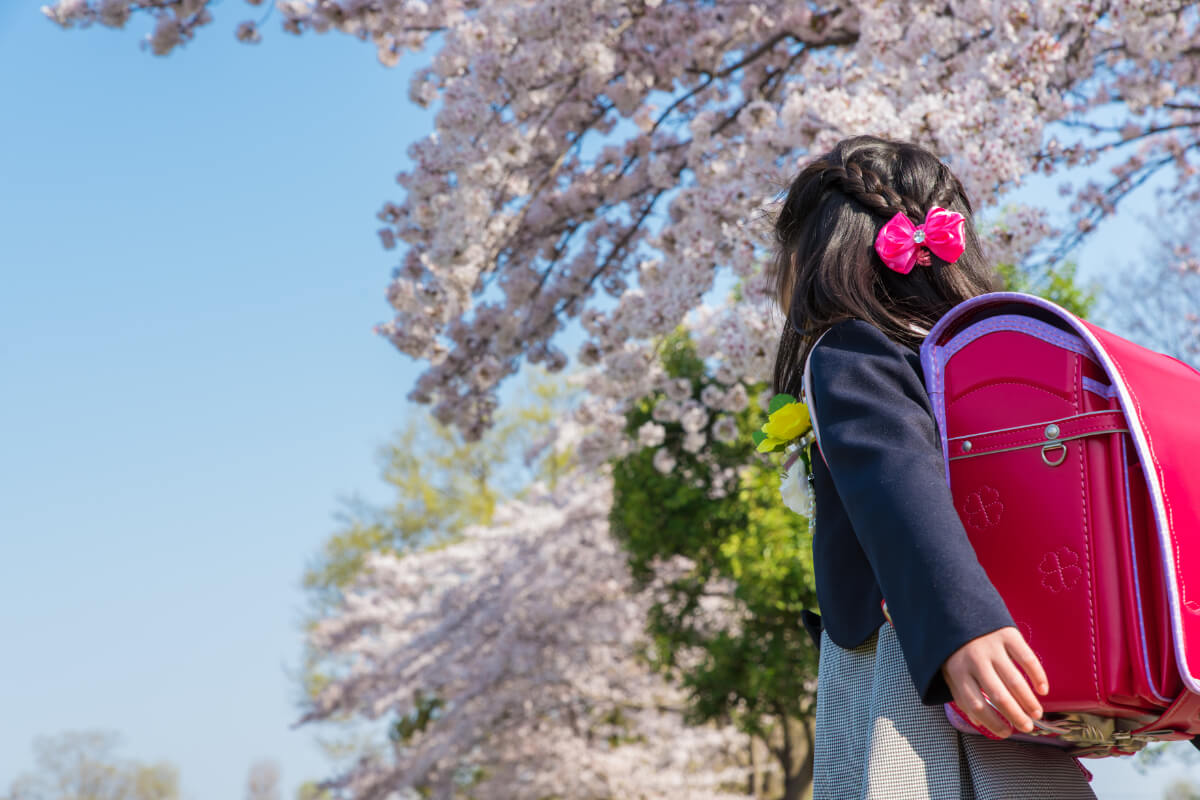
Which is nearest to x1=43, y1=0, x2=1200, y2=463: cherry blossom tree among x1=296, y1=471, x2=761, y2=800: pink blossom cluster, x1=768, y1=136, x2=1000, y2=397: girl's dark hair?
x1=768, y1=136, x2=1000, y2=397: girl's dark hair

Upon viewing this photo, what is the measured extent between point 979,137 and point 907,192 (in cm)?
161

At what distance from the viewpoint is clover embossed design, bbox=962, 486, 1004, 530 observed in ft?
3.65

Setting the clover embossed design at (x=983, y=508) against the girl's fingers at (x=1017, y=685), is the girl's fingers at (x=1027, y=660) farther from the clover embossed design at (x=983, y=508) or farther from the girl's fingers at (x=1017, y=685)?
the clover embossed design at (x=983, y=508)

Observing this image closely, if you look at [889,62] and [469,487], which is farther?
[469,487]

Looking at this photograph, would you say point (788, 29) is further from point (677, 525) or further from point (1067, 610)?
point (677, 525)

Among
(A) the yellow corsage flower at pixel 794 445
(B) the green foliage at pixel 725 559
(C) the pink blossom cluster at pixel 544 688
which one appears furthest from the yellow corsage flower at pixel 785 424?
(C) the pink blossom cluster at pixel 544 688

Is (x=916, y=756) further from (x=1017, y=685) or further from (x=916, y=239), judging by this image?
(x=916, y=239)

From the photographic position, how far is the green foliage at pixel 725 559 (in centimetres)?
611

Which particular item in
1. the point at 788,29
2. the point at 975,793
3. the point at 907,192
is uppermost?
the point at 788,29

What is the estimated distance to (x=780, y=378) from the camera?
5.14 feet

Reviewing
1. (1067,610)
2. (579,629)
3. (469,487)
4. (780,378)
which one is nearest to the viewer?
(1067,610)

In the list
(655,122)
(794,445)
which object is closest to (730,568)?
(655,122)

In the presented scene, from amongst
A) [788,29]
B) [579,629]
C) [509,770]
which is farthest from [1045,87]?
[509,770]

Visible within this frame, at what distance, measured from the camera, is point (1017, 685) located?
100 cm
